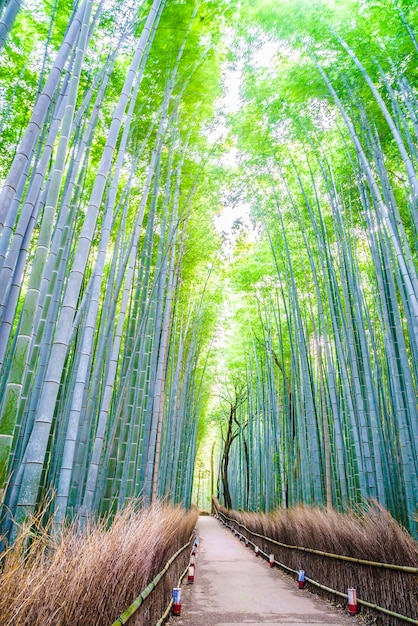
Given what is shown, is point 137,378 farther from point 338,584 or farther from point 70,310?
point 338,584

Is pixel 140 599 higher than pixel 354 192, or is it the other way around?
pixel 354 192

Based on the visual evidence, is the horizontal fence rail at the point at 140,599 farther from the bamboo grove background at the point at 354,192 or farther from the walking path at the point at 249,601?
the bamboo grove background at the point at 354,192

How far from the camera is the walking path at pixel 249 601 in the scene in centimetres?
283

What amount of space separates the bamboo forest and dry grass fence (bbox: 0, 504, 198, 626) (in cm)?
28

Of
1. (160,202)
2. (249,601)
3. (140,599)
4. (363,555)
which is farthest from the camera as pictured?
(160,202)

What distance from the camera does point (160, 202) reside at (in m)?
5.20

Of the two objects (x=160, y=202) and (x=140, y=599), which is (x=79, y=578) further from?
(x=160, y=202)

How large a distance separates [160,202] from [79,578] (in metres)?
4.56

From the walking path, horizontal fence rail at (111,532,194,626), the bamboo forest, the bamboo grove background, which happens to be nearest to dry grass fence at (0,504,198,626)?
horizontal fence rail at (111,532,194,626)

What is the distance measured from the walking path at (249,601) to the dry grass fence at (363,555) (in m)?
0.20

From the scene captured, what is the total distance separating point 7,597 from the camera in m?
0.85

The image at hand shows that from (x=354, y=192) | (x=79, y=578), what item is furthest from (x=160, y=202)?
(x=79, y=578)

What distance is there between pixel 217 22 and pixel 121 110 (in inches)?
102

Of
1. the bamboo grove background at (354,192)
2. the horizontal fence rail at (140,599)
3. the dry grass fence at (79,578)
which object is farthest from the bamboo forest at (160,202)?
the horizontal fence rail at (140,599)
